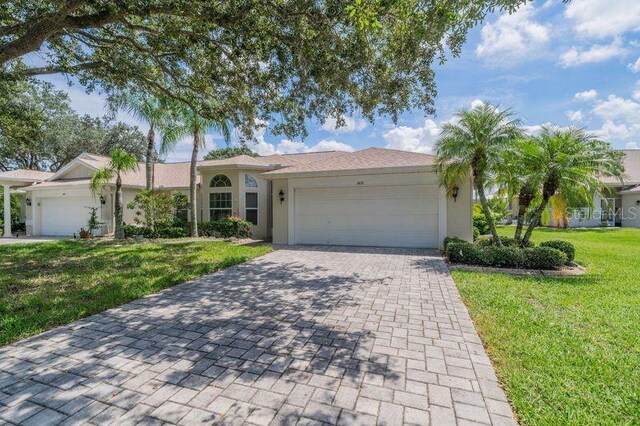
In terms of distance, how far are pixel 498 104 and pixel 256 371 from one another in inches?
406

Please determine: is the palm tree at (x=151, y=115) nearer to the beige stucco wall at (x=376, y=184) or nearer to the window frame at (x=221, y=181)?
the window frame at (x=221, y=181)

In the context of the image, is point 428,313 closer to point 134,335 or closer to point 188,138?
point 134,335

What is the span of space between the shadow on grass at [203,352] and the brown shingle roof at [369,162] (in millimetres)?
7763

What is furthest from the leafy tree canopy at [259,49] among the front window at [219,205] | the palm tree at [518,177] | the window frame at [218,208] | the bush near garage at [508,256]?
the front window at [219,205]

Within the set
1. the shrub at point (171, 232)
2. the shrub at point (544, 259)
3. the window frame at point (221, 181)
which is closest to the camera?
the shrub at point (544, 259)

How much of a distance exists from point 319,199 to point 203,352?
1081 centimetres

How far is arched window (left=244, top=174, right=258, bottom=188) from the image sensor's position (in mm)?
17009

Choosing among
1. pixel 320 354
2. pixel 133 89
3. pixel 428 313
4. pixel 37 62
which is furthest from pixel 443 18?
pixel 37 62

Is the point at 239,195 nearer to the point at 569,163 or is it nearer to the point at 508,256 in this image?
the point at 508,256

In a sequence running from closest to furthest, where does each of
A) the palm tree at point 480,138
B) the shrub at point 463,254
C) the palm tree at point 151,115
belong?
the shrub at point 463,254
the palm tree at point 480,138
the palm tree at point 151,115

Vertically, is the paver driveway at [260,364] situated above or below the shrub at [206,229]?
below

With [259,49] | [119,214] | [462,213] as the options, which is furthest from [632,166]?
[119,214]

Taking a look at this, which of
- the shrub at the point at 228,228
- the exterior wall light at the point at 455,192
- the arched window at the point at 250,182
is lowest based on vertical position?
the shrub at the point at 228,228

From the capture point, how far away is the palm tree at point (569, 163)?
29.2 ft
